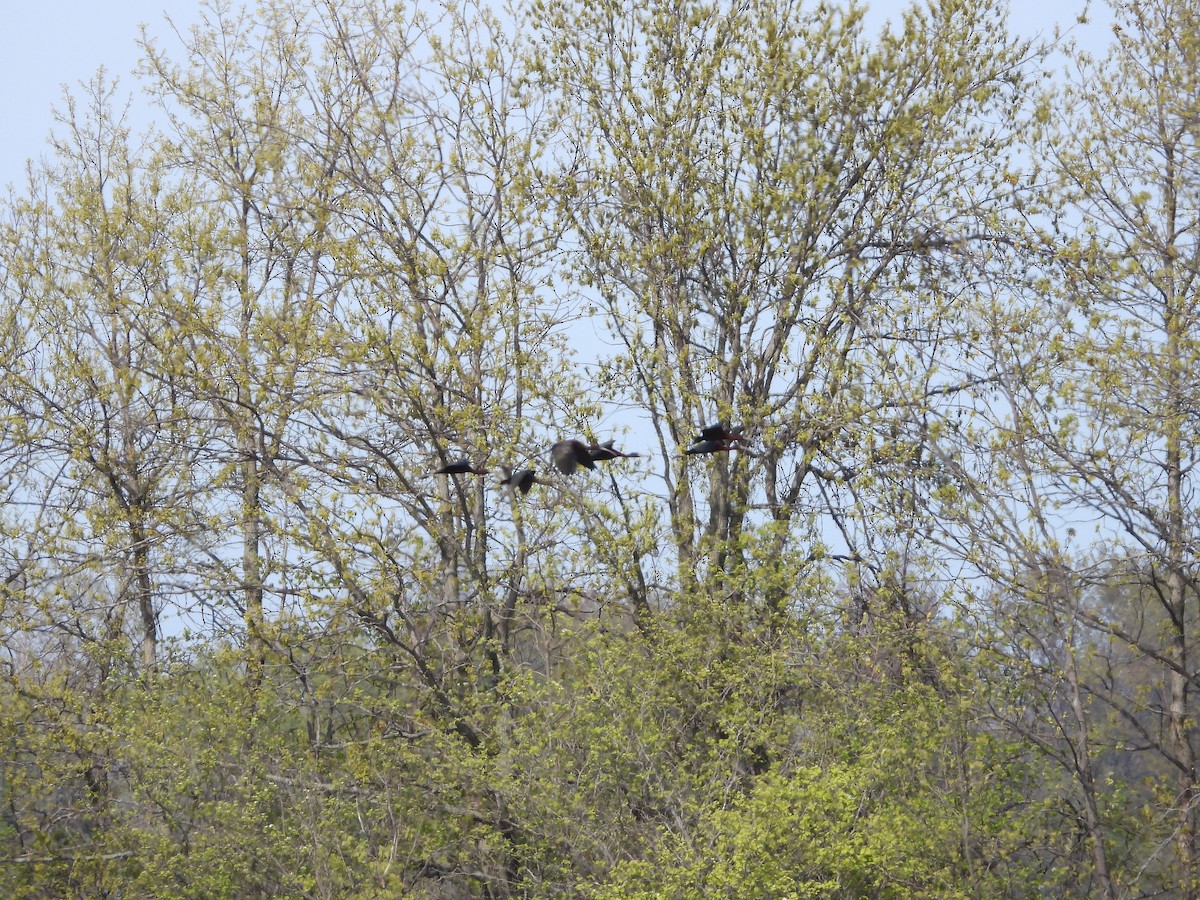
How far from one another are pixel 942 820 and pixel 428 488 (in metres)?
6.15

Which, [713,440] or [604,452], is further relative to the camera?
[713,440]

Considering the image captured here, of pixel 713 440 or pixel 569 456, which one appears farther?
pixel 713 440

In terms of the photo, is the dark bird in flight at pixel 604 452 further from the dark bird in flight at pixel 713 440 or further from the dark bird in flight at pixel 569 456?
the dark bird in flight at pixel 713 440

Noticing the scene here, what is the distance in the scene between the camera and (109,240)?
597 inches

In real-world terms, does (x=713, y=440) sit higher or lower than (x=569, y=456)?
higher

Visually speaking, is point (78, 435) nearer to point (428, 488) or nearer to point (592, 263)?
point (428, 488)

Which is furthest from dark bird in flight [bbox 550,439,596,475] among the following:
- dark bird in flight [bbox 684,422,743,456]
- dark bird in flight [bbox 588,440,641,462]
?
dark bird in flight [bbox 684,422,743,456]

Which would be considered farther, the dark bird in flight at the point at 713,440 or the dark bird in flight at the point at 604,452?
the dark bird in flight at the point at 713,440

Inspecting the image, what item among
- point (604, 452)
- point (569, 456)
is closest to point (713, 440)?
point (604, 452)

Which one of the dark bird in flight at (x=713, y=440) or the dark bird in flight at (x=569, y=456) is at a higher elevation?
the dark bird in flight at (x=713, y=440)

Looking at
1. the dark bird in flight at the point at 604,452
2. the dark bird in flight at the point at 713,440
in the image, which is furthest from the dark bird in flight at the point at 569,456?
the dark bird in flight at the point at 713,440

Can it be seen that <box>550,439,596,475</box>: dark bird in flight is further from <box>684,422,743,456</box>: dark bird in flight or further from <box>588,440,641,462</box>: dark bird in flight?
<box>684,422,743,456</box>: dark bird in flight

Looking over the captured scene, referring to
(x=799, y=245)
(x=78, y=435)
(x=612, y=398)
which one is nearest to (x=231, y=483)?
(x=78, y=435)

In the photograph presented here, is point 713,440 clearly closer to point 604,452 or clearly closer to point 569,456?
point 604,452
